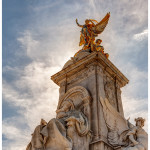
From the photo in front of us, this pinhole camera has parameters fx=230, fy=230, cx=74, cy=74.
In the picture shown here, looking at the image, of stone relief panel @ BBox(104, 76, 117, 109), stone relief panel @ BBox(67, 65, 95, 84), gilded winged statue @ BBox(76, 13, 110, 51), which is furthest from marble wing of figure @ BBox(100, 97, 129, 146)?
Answer: gilded winged statue @ BBox(76, 13, 110, 51)

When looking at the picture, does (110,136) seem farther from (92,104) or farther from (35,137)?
(35,137)

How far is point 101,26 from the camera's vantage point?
41.8 feet

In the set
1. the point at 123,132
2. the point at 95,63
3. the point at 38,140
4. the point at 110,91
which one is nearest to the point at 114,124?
the point at 123,132

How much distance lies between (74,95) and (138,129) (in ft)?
10.7

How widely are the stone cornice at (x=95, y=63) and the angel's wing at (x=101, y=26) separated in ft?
7.29

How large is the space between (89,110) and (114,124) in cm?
120

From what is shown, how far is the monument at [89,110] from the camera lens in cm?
815

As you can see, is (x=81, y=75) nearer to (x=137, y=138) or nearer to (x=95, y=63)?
(x=95, y=63)

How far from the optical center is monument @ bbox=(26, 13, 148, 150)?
8148 millimetres

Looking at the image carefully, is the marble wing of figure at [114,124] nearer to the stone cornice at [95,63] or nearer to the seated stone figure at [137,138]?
the seated stone figure at [137,138]

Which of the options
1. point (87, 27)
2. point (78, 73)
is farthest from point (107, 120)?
point (87, 27)

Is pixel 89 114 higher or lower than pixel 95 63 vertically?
lower

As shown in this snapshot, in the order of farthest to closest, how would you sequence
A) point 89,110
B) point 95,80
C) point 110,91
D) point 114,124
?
point 110,91, point 95,80, point 114,124, point 89,110

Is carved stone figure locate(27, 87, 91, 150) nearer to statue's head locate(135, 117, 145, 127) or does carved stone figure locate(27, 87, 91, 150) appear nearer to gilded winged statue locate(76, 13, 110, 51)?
statue's head locate(135, 117, 145, 127)
